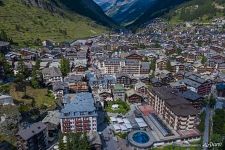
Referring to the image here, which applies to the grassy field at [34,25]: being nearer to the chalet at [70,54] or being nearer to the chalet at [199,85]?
the chalet at [70,54]

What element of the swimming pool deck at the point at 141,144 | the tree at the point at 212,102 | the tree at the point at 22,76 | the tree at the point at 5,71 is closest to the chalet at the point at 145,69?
the tree at the point at 212,102

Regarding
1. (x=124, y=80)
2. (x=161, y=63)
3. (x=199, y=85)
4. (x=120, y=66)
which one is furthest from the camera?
(x=161, y=63)

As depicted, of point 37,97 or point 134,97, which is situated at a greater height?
point 37,97

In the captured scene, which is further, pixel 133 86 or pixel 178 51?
pixel 178 51

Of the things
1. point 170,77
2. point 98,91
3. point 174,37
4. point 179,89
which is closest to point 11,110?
point 98,91

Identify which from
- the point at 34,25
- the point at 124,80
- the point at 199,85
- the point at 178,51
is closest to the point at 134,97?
the point at 124,80

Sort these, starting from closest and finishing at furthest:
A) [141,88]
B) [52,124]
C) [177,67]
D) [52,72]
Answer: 1. [52,124]
2. [141,88]
3. [52,72]
4. [177,67]

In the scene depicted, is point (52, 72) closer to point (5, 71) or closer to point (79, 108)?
point (5, 71)
